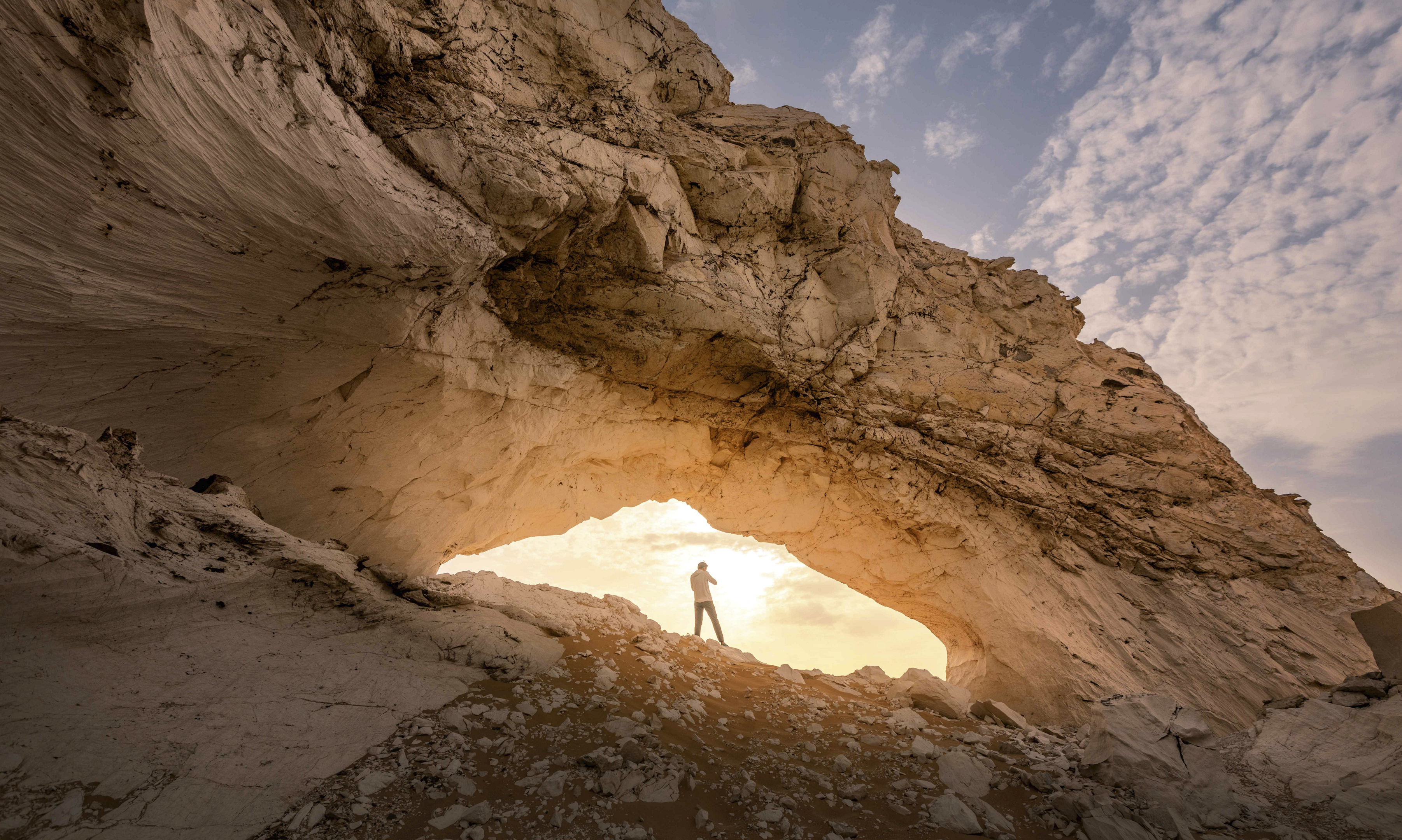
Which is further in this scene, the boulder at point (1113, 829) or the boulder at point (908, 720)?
the boulder at point (908, 720)

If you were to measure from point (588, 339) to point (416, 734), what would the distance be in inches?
188

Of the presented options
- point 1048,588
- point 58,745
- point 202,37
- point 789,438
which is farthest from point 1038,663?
point 202,37

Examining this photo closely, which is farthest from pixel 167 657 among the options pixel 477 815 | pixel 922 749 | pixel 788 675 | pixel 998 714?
pixel 998 714

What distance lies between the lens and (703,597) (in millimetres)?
10289

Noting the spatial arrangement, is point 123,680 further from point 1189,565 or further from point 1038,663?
point 1189,565

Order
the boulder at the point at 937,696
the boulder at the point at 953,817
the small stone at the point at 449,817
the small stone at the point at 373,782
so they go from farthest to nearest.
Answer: the boulder at the point at 937,696
the boulder at the point at 953,817
the small stone at the point at 373,782
the small stone at the point at 449,817

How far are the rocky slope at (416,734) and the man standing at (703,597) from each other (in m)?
4.41

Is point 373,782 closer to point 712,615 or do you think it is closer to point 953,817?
point 953,817

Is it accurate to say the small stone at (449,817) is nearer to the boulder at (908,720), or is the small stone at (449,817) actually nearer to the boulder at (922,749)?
the boulder at (922,749)

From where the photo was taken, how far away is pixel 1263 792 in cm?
430

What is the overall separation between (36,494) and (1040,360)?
11.6 m

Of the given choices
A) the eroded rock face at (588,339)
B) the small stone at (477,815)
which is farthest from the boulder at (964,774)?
the small stone at (477,815)

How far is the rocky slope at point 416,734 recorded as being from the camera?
287cm

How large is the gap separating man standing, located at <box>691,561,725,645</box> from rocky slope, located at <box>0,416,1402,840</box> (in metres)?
4.41
